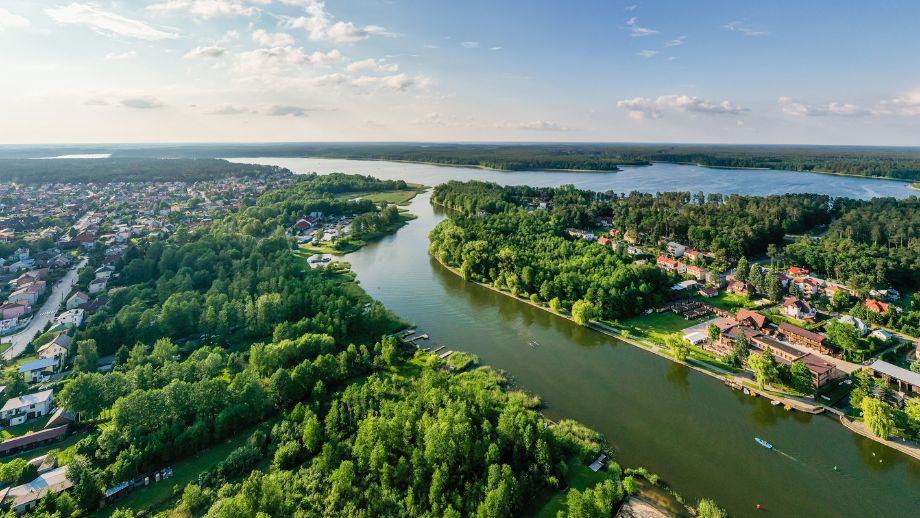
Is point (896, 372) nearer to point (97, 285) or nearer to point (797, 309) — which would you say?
point (797, 309)

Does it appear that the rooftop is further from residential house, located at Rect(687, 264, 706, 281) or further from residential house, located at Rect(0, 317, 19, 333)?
residential house, located at Rect(0, 317, 19, 333)

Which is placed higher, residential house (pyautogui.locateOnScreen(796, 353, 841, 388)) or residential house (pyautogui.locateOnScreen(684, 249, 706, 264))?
residential house (pyautogui.locateOnScreen(684, 249, 706, 264))

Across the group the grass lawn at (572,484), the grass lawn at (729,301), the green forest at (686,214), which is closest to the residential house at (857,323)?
the grass lawn at (729,301)

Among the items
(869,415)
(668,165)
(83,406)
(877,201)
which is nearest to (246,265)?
(83,406)

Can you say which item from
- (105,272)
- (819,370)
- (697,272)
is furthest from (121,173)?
(819,370)

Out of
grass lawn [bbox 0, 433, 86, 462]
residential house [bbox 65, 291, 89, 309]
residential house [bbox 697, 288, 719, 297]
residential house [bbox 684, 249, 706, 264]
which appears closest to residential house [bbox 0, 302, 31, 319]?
residential house [bbox 65, 291, 89, 309]
